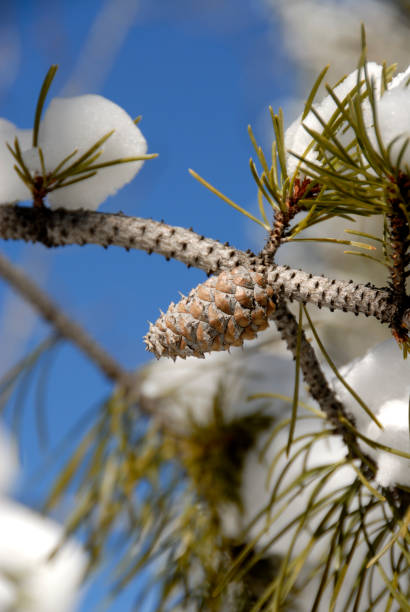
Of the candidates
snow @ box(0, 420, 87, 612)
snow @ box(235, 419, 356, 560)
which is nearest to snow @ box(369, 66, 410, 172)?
snow @ box(235, 419, 356, 560)

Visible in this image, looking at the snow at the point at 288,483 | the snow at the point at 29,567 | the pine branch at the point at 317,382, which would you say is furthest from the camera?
the snow at the point at 29,567

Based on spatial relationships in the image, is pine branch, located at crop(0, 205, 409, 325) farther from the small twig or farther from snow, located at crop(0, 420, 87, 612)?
snow, located at crop(0, 420, 87, 612)

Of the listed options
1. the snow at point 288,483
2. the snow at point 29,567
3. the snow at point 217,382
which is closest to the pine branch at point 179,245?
the snow at point 288,483

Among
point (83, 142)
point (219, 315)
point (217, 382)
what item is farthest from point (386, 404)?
point (217, 382)

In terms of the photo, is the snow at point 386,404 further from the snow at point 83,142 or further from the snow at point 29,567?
the snow at point 29,567

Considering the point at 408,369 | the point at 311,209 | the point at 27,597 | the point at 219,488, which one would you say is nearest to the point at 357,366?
the point at 408,369

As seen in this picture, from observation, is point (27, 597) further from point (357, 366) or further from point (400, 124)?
point (400, 124)

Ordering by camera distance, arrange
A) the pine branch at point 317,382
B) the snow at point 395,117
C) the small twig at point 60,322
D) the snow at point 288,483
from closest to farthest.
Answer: the snow at point 395,117
the pine branch at point 317,382
the snow at point 288,483
the small twig at point 60,322

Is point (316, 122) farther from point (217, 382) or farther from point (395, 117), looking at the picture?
point (217, 382)
